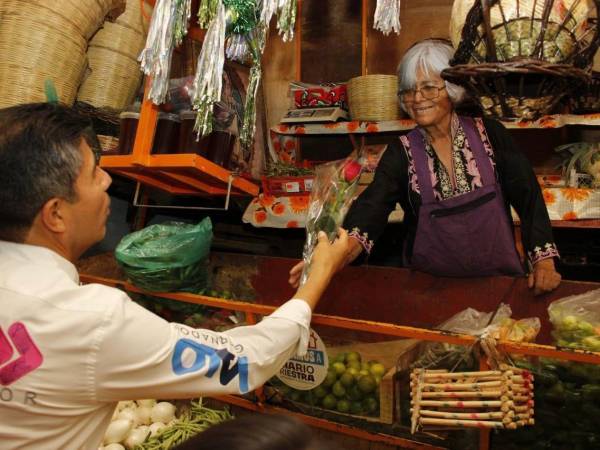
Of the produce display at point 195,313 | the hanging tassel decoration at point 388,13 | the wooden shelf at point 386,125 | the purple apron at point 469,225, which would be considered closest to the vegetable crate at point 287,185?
the wooden shelf at point 386,125

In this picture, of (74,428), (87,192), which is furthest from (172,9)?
(74,428)

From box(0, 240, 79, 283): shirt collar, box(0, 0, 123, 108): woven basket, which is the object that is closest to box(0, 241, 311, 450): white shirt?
box(0, 240, 79, 283): shirt collar

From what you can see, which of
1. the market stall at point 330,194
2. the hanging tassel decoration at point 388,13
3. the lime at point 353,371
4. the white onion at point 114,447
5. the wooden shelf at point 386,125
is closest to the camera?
the market stall at point 330,194

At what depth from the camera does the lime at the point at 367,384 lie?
202 cm

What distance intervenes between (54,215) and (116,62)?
2.82 m

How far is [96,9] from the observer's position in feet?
11.4

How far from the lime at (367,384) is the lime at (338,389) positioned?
0.08 m

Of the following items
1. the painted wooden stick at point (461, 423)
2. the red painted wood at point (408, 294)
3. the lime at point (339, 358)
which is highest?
the red painted wood at point (408, 294)

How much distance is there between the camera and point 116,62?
3703 millimetres

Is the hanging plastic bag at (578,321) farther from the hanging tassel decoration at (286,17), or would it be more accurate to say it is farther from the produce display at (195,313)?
the hanging tassel decoration at (286,17)

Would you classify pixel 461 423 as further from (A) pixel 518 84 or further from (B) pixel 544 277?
(B) pixel 544 277

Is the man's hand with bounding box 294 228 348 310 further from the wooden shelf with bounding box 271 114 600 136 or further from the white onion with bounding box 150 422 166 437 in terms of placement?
the wooden shelf with bounding box 271 114 600 136

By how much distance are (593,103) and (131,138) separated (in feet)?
9.18

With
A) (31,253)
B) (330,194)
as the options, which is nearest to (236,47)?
(330,194)
